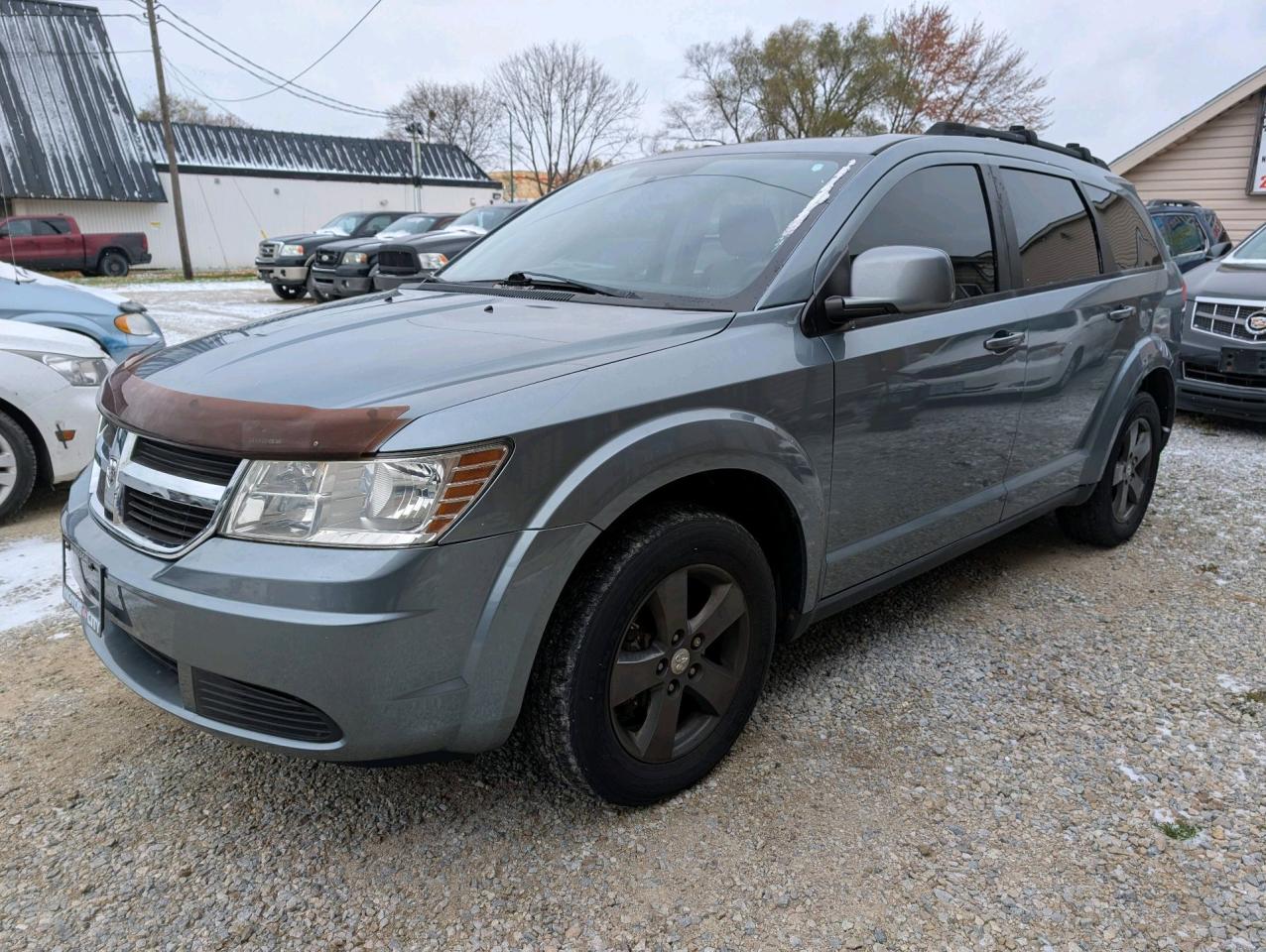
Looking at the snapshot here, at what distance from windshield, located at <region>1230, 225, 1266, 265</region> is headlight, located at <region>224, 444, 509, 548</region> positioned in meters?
8.08

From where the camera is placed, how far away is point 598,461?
200 centimetres

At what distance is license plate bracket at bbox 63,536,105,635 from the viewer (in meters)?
2.14

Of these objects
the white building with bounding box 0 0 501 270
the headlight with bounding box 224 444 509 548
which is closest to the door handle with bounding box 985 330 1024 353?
the headlight with bounding box 224 444 509 548

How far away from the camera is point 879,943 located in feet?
6.35

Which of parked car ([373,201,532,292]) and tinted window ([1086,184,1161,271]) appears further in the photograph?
parked car ([373,201,532,292])

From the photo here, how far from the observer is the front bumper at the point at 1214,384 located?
22.1 ft

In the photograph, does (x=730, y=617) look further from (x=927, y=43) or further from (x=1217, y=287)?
(x=927, y=43)

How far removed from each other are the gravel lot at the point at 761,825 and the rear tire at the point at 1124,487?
0.91 meters

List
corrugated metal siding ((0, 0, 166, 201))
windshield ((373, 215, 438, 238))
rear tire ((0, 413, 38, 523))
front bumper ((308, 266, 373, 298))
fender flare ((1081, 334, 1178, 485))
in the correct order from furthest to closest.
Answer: corrugated metal siding ((0, 0, 166, 201)) → windshield ((373, 215, 438, 238)) → front bumper ((308, 266, 373, 298)) → rear tire ((0, 413, 38, 523)) → fender flare ((1081, 334, 1178, 485))

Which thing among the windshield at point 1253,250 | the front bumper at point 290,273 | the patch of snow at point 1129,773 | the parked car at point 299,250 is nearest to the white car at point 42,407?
the patch of snow at point 1129,773

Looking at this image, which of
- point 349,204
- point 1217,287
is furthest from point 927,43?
point 1217,287

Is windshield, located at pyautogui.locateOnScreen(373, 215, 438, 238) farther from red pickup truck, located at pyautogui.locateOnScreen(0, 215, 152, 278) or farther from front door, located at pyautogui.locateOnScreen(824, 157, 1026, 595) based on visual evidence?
front door, located at pyautogui.locateOnScreen(824, 157, 1026, 595)

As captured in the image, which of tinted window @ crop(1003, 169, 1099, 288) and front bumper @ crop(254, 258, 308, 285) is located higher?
tinted window @ crop(1003, 169, 1099, 288)

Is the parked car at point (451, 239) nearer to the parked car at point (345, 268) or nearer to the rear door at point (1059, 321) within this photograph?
the parked car at point (345, 268)
